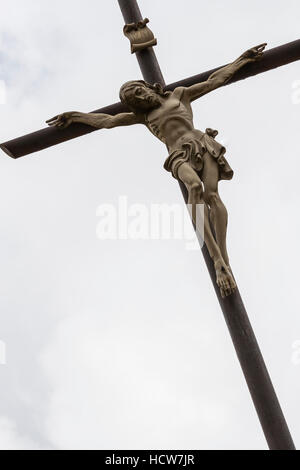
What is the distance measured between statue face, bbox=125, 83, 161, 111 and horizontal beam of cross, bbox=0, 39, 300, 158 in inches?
14.0

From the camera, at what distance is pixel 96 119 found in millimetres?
6160

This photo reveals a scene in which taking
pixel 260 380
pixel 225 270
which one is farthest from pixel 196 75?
pixel 260 380

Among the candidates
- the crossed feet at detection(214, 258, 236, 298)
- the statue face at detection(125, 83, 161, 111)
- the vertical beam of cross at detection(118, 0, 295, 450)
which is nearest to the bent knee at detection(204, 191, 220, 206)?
the vertical beam of cross at detection(118, 0, 295, 450)

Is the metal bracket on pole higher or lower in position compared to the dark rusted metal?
higher

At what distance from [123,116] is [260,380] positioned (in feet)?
7.44

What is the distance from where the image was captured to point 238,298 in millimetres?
5219

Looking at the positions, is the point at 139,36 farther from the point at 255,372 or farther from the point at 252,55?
the point at 255,372

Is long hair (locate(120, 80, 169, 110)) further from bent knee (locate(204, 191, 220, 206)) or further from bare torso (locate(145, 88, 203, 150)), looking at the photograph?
bent knee (locate(204, 191, 220, 206))

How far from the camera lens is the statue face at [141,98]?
19.1 feet

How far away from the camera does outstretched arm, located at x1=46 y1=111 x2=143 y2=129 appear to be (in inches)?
237

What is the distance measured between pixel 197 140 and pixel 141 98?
21.5 inches

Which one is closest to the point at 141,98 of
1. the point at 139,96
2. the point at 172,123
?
the point at 139,96

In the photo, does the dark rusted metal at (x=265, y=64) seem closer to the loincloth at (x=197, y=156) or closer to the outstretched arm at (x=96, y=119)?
Answer: the outstretched arm at (x=96, y=119)
